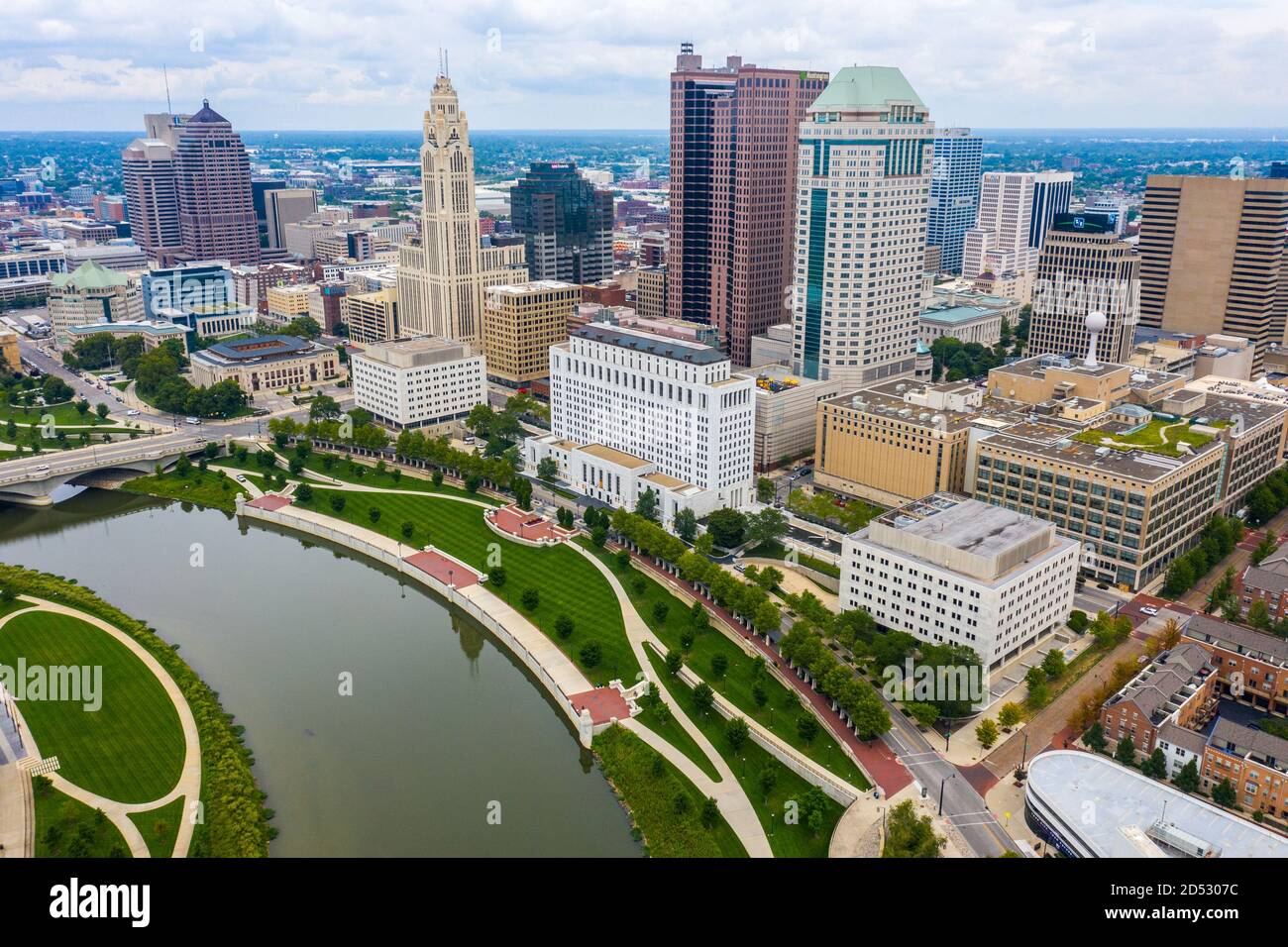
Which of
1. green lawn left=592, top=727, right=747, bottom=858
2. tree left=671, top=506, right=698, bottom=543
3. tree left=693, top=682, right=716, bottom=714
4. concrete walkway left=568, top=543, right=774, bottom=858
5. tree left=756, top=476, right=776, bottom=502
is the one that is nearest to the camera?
green lawn left=592, top=727, right=747, bottom=858

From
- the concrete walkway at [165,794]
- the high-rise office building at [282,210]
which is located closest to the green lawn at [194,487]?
the concrete walkway at [165,794]

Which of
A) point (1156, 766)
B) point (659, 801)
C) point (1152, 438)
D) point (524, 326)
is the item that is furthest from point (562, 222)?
point (1156, 766)

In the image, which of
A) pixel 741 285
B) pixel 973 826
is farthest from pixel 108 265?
pixel 973 826

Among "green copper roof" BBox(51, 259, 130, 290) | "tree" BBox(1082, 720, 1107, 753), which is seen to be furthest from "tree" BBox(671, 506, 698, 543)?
"green copper roof" BBox(51, 259, 130, 290)

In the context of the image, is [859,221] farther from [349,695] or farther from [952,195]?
[952,195]

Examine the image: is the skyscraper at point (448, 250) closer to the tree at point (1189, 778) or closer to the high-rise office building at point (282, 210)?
the high-rise office building at point (282, 210)

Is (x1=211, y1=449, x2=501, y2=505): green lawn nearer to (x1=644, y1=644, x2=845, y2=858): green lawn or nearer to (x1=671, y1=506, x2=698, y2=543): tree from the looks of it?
(x1=671, y1=506, x2=698, y2=543): tree

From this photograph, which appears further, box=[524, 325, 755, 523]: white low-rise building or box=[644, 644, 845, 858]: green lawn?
box=[524, 325, 755, 523]: white low-rise building
